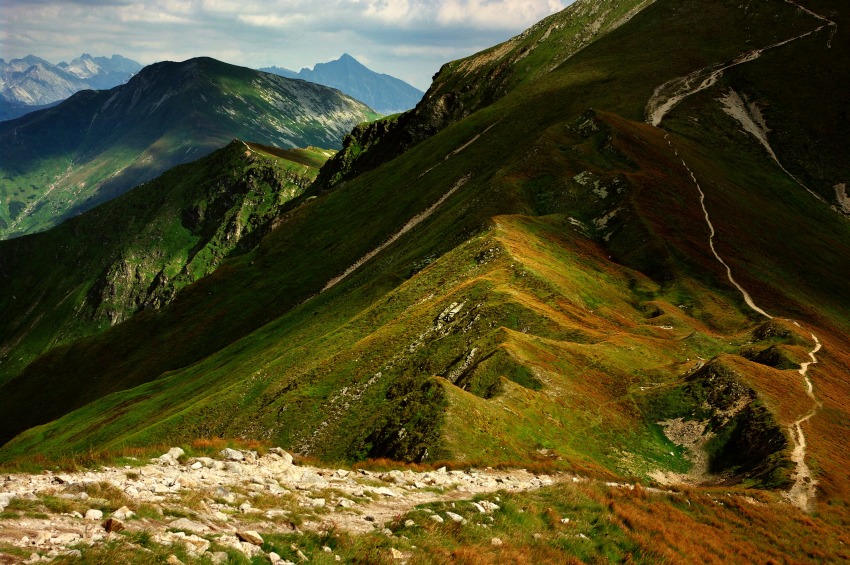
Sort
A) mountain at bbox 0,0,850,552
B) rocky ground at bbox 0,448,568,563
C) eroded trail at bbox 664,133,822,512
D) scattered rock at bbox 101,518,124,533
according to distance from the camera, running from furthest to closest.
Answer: mountain at bbox 0,0,850,552, eroded trail at bbox 664,133,822,512, scattered rock at bbox 101,518,124,533, rocky ground at bbox 0,448,568,563

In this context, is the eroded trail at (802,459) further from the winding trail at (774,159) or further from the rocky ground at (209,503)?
the rocky ground at (209,503)

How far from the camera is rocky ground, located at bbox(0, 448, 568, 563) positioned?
12.4m

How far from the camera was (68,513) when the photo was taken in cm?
1322

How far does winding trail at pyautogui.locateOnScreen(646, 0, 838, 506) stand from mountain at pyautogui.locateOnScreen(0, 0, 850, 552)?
28 cm

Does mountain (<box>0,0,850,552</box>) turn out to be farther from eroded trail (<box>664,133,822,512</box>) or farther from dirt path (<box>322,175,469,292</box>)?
dirt path (<box>322,175,469,292</box>)

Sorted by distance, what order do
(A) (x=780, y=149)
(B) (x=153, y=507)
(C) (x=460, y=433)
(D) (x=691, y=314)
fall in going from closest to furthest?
(B) (x=153, y=507) → (C) (x=460, y=433) → (D) (x=691, y=314) → (A) (x=780, y=149)

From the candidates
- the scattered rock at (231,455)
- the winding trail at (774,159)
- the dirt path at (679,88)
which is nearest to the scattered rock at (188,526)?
the scattered rock at (231,455)

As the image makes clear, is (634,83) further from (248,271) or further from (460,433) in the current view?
(460,433)

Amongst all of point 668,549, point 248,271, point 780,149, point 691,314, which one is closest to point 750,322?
point 691,314

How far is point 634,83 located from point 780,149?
162ft

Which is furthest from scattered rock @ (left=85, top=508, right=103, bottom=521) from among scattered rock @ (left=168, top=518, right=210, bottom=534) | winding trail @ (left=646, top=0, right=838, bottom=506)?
winding trail @ (left=646, top=0, right=838, bottom=506)

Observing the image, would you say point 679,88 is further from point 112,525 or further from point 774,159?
point 112,525

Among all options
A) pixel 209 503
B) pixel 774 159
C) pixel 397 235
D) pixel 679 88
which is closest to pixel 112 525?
pixel 209 503

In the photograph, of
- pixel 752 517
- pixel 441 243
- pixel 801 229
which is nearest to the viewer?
pixel 752 517
